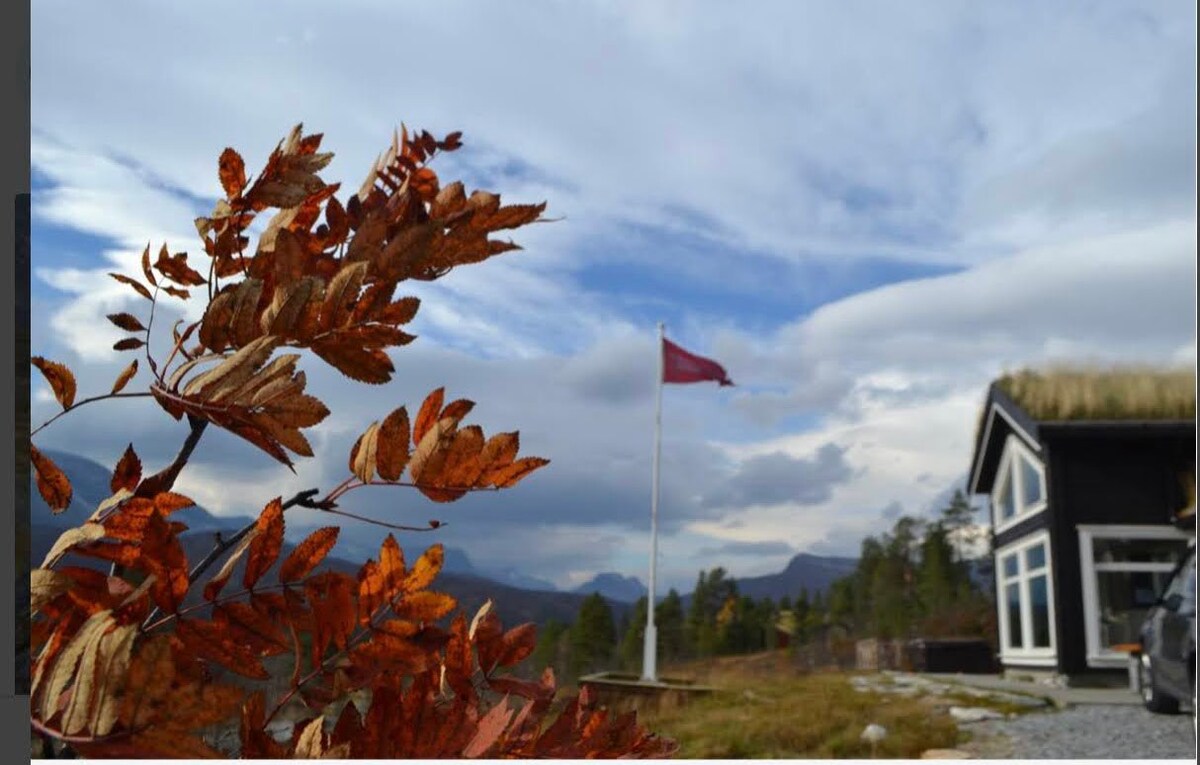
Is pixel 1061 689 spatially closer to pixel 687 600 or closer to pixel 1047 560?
pixel 1047 560

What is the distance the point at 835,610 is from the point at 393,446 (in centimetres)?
1814

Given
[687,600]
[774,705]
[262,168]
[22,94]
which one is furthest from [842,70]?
[687,600]

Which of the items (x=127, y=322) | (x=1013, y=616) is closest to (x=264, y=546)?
(x=127, y=322)

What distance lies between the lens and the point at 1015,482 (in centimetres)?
1106

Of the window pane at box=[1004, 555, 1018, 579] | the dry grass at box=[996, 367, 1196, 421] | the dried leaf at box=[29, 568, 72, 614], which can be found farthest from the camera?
the window pane at box=[1004, 555, 1018, 579]

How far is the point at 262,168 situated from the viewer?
59 cm

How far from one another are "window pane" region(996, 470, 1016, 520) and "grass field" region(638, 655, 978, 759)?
13.5 ft

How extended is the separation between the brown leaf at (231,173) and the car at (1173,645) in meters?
6.37

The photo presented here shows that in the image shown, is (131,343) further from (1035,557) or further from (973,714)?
(1035,557)

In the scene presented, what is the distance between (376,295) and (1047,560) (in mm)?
10201

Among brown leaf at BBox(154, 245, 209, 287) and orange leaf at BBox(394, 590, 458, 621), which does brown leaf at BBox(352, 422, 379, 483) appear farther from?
brown leaf at BBox(154, 245, 209, 287)

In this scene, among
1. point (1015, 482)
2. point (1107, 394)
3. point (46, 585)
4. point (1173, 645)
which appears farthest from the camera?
point (1015, 482)

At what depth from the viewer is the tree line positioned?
559 inches

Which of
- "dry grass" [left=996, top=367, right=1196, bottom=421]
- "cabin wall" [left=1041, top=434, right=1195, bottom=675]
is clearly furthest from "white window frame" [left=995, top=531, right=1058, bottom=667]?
"dry grass" [left=996, top=367, right=1196, bottom=421]
